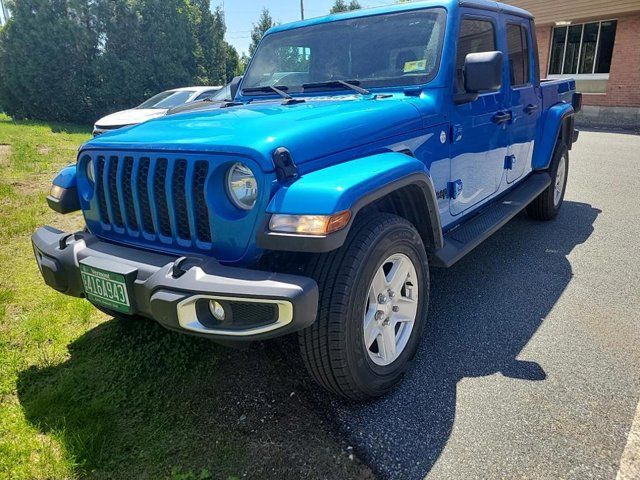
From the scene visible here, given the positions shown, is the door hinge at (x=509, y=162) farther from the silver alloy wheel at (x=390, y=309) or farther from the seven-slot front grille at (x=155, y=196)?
the seven-slot front grille at (x=155, y=196)

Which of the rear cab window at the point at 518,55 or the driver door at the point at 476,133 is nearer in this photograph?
the driver door at the point at 476,133

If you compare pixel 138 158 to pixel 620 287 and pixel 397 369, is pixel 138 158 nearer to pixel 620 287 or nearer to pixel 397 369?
pixel 397 369

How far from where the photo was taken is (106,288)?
7.22ft

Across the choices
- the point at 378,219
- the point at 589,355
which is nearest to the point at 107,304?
the point at 378,219

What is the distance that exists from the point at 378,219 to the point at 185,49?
2058cm

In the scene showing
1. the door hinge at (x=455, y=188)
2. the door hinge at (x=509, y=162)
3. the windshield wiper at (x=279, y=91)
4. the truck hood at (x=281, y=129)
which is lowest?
the door hinge at (x=509, y=162)

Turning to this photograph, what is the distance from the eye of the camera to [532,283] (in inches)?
150

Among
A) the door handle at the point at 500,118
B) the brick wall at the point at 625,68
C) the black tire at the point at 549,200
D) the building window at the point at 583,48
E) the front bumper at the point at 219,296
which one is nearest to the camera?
the front bumper at the point at 219,296

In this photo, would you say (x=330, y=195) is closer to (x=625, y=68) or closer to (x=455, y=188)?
(x=455, y=188)

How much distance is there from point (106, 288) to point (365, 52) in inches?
86.3

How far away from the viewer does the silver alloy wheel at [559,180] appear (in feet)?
17.5

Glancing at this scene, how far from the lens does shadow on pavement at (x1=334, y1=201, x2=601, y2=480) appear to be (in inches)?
86.6

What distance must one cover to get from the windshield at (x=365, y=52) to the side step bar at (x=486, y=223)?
105 centimetres

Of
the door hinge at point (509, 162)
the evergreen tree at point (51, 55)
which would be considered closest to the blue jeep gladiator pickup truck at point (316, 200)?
the door hinge at point (509, 162)
